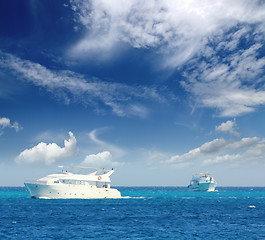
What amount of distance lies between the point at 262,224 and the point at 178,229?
14.7 meters

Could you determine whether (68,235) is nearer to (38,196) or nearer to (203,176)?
(38,196)

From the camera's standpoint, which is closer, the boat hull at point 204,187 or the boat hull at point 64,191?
the boat hull at point 64,191

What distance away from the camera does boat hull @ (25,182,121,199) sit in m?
79.7

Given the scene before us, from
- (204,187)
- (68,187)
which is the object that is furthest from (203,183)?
(68,187)

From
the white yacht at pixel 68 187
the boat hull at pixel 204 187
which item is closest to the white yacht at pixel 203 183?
the boat hull at pixel 204 187

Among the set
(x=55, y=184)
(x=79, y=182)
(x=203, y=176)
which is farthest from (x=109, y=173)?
(x=203, y=176)

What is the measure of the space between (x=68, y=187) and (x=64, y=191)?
60.2 inches

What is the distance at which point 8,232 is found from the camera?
35156 mm

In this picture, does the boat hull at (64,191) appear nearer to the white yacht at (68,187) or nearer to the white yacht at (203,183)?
the white yacht at (68,187)

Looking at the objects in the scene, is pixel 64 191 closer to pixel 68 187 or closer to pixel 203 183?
pixel 68 187

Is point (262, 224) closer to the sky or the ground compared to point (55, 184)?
closer to the ground

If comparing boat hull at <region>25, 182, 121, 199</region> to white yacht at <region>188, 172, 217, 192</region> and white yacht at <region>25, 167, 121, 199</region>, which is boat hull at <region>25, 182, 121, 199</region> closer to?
white yacht at <region>25, 167, 121, 199</region>

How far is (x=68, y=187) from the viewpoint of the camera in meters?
80.8

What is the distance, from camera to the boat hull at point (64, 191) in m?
79.7
